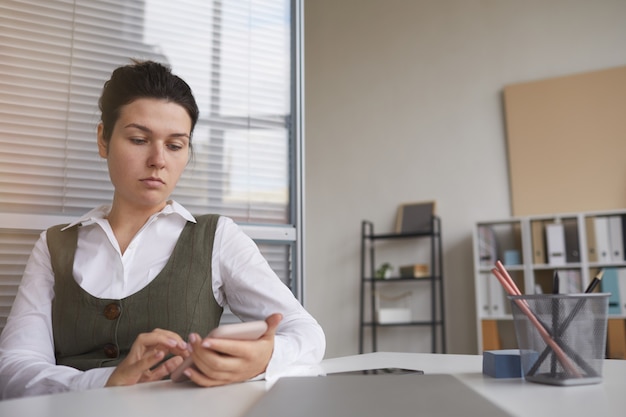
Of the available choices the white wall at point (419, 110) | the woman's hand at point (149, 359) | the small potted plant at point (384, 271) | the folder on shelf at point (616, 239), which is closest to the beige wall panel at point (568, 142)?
the white wall at point (419, 110)

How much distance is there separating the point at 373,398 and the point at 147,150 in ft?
2.88

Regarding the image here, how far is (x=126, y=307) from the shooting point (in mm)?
1294

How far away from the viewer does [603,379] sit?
920 mm

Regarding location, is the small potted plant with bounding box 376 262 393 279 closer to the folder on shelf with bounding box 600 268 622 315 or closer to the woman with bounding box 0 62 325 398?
the folder on shelf with bounding box 600 268 622 315

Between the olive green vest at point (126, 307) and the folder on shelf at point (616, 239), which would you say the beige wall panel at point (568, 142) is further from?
the olive green vest at point (126, 307)

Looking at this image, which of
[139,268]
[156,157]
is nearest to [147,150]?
[156,157]

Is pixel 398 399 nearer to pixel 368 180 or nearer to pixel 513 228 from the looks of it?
pixel 513 228

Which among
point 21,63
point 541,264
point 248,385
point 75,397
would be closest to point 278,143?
point 21,63

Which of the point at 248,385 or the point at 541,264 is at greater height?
the point at 541,264

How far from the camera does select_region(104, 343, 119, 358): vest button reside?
129 cm

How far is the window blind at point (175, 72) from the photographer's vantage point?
1.68 meters

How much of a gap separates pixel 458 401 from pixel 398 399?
72mm

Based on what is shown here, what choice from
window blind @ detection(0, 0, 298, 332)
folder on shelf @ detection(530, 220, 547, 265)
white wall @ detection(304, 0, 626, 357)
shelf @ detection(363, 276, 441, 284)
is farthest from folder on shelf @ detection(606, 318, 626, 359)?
window blind @ detection(0, 0, 298, 332)

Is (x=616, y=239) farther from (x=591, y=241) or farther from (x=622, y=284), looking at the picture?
(x=622, y=284)
